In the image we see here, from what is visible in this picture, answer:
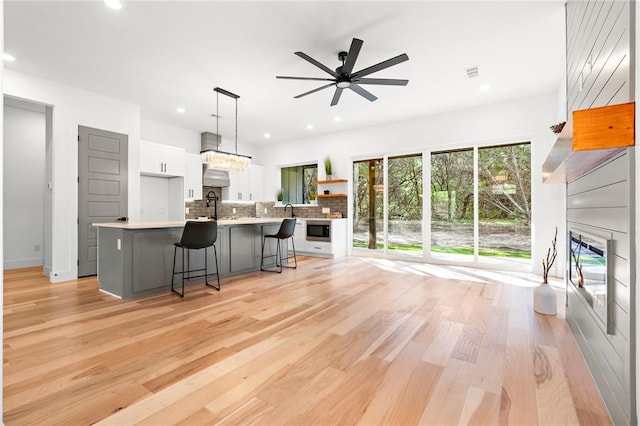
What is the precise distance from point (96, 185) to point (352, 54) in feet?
14.6

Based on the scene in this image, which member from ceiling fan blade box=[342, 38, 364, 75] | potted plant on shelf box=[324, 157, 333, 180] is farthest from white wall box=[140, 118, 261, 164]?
ceiling fan blade box=[342, 38, 364, 75]

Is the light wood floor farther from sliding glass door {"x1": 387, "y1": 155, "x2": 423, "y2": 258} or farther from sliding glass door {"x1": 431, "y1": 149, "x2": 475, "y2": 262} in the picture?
sliding glass door {"x1": 387, "y1": 155, "x2": 423, "y2": 258}

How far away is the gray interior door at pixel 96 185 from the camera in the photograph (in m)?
4.60

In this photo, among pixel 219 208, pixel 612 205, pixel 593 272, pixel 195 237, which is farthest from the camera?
pixel 219 208

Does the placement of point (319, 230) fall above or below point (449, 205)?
below

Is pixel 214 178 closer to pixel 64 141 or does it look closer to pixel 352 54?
pixel 64 141

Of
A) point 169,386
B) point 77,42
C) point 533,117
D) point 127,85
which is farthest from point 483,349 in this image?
point 127,85

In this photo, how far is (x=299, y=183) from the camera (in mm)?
7867

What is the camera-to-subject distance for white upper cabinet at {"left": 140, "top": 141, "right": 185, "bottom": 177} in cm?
555

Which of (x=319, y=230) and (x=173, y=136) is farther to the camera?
(x=319, y=230)

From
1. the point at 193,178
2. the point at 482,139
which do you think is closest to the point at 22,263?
the point at 193,178

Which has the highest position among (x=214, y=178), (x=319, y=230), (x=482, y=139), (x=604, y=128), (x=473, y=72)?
(x=473, y=72)

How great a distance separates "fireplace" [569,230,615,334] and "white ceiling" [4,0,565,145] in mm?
2200

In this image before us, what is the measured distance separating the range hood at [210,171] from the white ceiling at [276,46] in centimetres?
181
